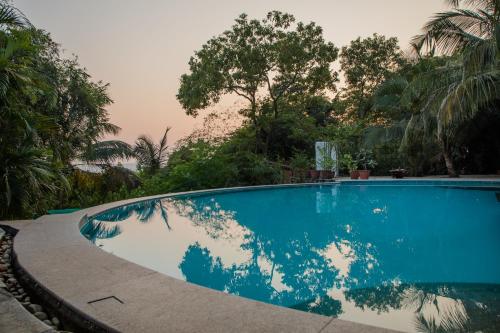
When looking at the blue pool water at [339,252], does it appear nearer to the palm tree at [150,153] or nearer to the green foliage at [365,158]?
the palm tree at [150,153]

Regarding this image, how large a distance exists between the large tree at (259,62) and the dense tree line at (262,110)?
0.05 meters

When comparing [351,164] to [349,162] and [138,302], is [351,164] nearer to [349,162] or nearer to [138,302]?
[349,162]

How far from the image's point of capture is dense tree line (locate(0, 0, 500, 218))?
5586mm

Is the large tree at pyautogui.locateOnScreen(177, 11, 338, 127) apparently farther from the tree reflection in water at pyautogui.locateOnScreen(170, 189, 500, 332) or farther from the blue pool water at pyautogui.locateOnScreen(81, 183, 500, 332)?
the tree reflection in water at pyautogui.locateOnScreen(170, 189, 500, 332)

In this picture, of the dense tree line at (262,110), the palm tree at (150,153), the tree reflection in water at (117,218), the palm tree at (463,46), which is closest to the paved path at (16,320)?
the tree reflection in water at (117,218)

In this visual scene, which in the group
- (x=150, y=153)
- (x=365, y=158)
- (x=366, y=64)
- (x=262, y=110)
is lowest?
(x=365, y=158)

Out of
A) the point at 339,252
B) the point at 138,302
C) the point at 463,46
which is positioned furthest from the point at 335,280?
the point at 463,46

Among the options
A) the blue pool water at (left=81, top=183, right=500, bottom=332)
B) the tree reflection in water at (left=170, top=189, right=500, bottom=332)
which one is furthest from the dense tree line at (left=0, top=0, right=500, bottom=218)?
the tree reflection in water at (left=170, top=189, right=500, bottom=332)

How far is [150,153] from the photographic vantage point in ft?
45.8

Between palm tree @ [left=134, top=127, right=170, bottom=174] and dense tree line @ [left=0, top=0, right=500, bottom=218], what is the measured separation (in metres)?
0.04

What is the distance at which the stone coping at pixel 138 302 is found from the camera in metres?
1.72

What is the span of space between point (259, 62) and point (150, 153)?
6.39 m

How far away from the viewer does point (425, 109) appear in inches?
439

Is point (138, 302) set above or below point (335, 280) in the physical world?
above
